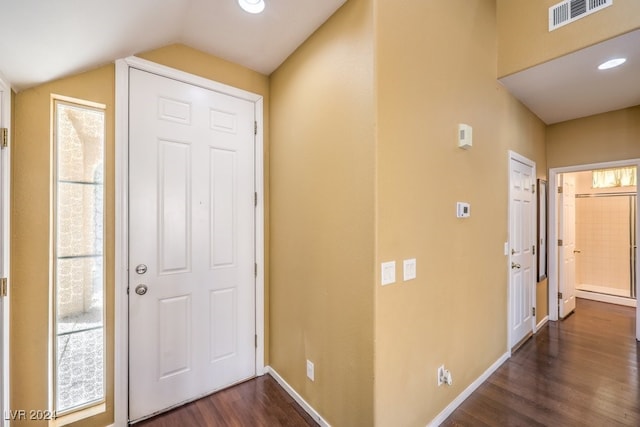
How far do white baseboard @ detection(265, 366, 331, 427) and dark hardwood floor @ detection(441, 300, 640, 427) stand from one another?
844 millimetres

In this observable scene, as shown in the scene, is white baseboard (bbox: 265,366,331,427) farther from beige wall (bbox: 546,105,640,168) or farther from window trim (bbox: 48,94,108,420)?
beige wall (bbox: 546,105,640,168)

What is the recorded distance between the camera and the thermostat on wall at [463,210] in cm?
201

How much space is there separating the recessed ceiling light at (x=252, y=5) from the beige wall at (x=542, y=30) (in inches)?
85.3

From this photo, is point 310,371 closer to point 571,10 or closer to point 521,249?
point 521,249

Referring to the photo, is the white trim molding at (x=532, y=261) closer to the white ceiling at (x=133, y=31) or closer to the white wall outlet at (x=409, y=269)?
the white wall outlet at (x=409, y=269)

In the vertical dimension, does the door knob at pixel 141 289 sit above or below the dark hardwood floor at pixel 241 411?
above

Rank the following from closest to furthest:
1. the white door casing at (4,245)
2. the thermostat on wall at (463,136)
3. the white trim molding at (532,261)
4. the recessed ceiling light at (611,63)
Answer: the white door casing at (4,245) → the thermostat on wall at (463,136) → the recessed ceiling light at (611,63) → the white trim molding at (532,261)

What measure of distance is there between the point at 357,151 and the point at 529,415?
221 cm

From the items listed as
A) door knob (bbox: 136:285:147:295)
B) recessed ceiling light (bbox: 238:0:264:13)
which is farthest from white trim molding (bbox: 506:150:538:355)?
door knob (bbox: 136:285:147:295)

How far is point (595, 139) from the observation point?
3301mm

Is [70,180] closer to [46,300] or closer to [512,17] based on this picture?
[46,300]

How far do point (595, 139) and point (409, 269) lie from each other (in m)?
3.52

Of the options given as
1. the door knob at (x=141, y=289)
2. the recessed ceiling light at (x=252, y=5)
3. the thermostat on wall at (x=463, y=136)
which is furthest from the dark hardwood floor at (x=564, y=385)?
the recessed ceiling light at (x=252, y=5)

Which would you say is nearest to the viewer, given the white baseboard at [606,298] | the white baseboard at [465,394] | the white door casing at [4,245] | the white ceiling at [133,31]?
the white ceiling at [133,31]
